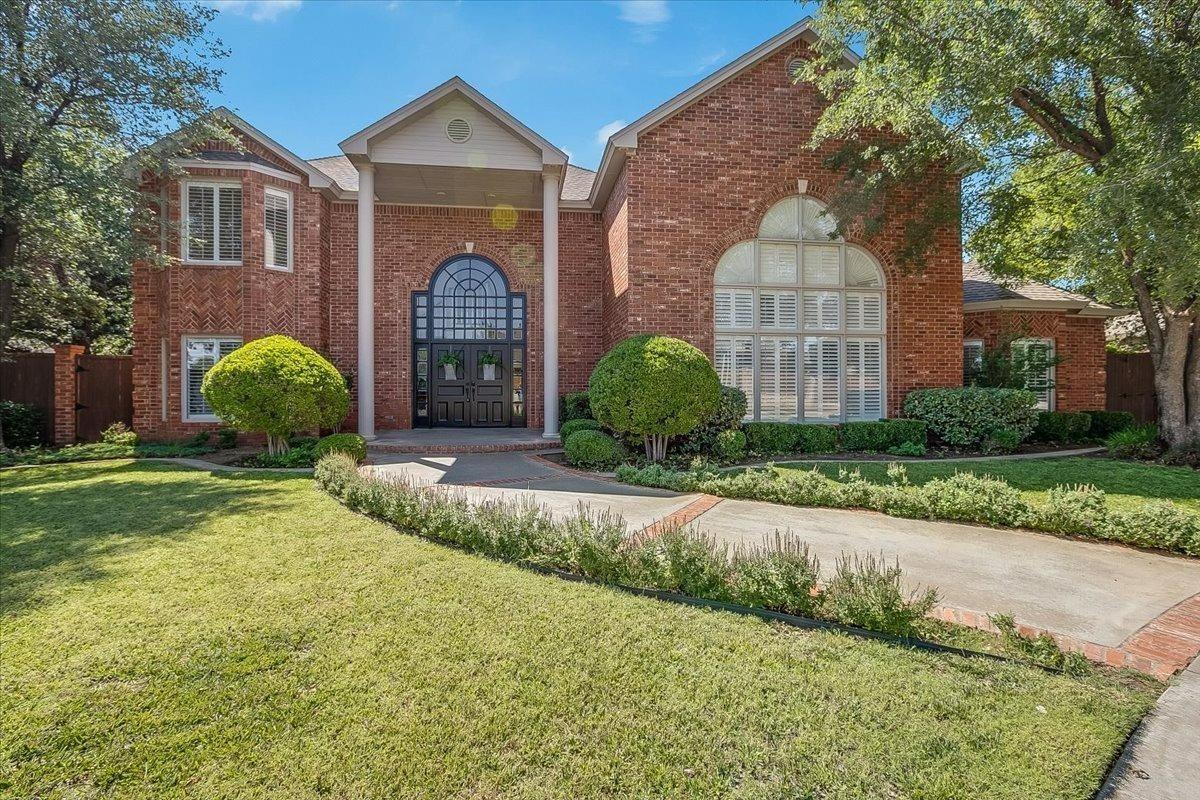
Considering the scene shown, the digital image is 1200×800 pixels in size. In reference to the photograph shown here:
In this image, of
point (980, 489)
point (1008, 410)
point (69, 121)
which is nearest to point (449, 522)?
point (980, 489)

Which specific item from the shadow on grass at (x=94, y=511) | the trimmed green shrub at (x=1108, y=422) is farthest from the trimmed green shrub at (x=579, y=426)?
the trimmed green shrub at (x=1108, y=422)

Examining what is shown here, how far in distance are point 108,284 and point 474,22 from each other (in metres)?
14.7

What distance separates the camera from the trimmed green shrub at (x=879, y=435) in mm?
10047

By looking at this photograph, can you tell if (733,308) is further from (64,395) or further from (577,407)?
(64,395)

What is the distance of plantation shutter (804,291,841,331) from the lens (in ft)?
35.9

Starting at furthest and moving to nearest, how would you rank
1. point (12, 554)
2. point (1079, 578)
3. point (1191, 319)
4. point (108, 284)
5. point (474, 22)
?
point (108, 284)
point (1191, 319)
point (474, 22)
point (12, 554)
point (1079, 578)

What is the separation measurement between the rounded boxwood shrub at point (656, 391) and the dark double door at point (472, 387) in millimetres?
5126

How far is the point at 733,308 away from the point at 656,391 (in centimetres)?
343

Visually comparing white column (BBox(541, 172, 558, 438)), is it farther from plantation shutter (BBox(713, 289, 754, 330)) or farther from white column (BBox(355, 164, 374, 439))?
white column (BBox(355, 164, 374, 439))

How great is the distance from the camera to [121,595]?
3.78 meters

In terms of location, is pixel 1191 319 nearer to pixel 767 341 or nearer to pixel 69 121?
pixel 767 341

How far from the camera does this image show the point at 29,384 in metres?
11.6

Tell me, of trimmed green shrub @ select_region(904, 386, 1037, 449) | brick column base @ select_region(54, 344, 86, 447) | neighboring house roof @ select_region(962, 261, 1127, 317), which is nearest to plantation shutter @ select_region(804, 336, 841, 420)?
trimmed green shrub @ select_region(904, 386, 1037, 449)

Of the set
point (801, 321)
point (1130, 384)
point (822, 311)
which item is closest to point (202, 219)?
point (801, 321)
